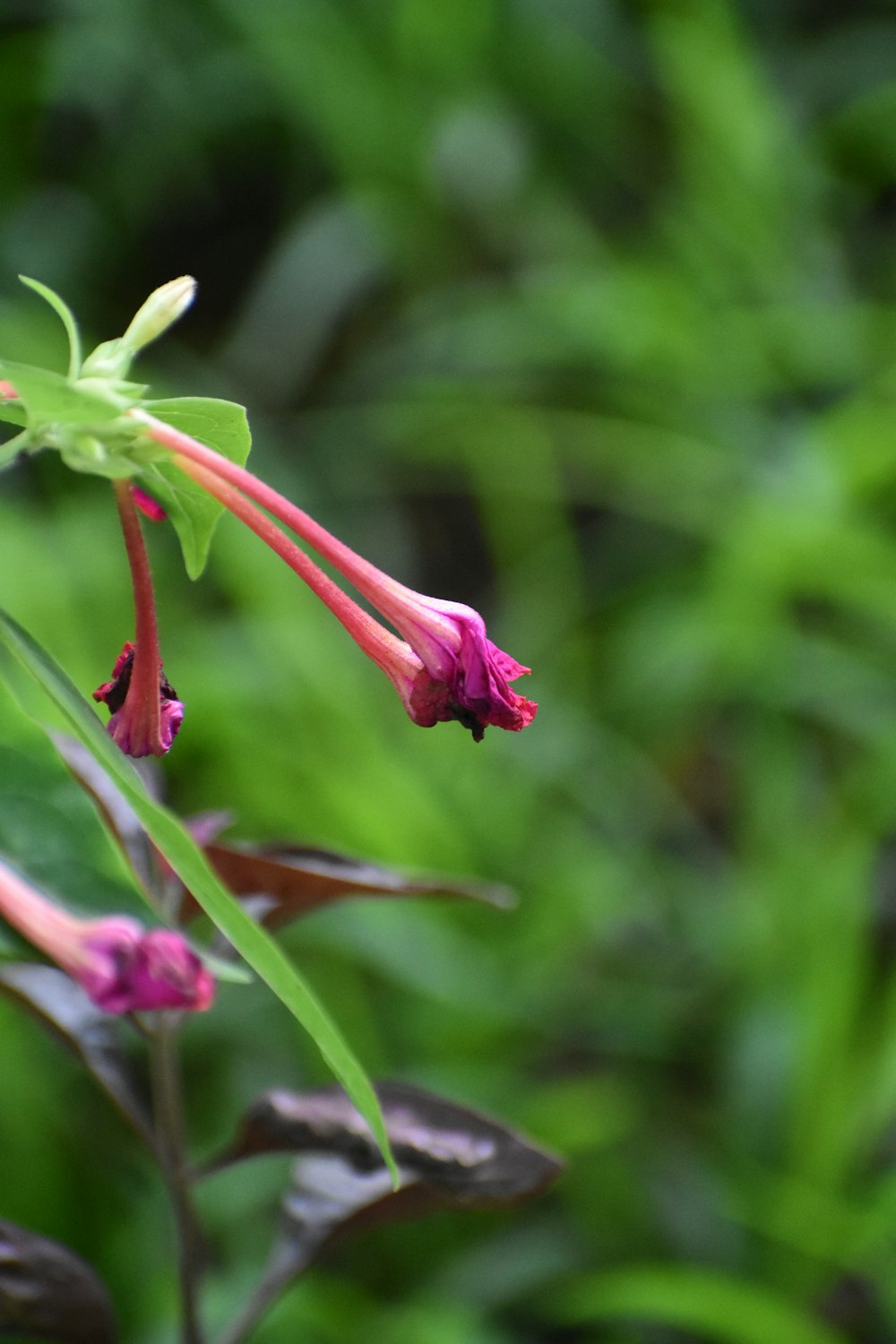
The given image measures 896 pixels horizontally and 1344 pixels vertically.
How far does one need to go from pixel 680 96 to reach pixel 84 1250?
140cm

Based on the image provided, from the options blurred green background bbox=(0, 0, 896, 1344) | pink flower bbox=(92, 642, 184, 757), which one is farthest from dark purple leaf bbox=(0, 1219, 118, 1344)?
blurred green background bbox=(0, 0, 896, 1344)

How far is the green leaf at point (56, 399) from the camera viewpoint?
0.26 meters

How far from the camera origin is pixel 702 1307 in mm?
776

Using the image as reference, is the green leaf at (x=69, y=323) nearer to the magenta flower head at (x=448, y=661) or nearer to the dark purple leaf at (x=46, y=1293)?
the magenta flower head at (x=448, y=661)

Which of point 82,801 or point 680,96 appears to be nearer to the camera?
point 82,801

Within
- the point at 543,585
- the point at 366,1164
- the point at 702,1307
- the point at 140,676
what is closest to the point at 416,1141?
the point at 366,1164

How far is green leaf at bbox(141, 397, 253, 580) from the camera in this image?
30 centimetres

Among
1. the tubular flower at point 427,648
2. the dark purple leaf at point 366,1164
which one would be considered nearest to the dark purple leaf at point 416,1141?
the dark purple leaf at point 366,1164

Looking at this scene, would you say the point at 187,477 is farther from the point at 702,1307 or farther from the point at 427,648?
the point at 702,1307

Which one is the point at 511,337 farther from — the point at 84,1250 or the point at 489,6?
the point at 84,1250

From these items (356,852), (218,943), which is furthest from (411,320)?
(218,943)

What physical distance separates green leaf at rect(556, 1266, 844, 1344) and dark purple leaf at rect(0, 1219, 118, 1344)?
1.66ft

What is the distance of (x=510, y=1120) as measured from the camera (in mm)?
920

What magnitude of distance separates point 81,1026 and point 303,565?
Result: 0.57ft
